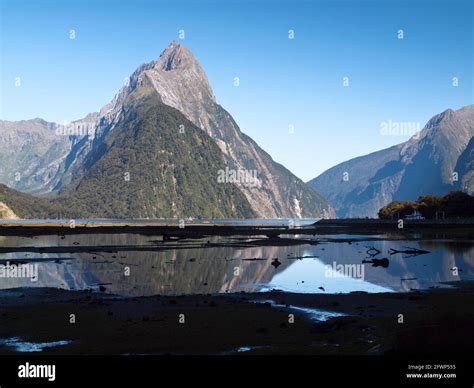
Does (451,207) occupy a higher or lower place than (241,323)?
lower

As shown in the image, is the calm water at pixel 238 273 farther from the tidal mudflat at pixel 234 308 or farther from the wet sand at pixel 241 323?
the wet sand at pixel 241 323

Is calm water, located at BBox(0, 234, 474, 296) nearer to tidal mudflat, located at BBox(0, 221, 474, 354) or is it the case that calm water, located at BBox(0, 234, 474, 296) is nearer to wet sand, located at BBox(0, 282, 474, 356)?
tidal mudflat, located at BBox(0, 221, 474, 354)

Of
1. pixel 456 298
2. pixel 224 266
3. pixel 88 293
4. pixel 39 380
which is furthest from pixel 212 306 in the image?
pixel 224 266

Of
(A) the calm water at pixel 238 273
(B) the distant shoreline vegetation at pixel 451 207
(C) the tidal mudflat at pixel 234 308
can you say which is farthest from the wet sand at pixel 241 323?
(B) the distant shoreline vegetation at pixel 451 207

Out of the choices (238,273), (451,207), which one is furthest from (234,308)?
(451,207)

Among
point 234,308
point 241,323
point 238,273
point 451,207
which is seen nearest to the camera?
point 241,323

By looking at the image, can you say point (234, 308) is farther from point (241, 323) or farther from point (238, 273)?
point (238, 273)

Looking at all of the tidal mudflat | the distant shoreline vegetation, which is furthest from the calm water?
the distant shoreline vegetation

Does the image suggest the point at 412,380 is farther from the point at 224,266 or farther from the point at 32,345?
the point at 224,266
